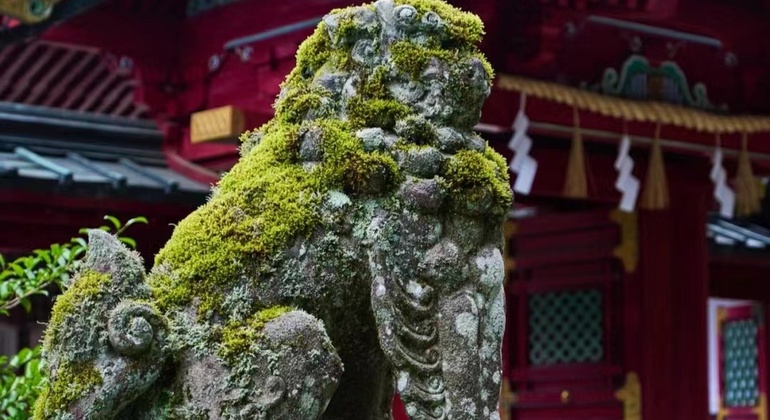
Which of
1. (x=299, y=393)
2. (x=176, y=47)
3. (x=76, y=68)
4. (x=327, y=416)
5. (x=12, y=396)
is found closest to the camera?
(x=299, y=393)

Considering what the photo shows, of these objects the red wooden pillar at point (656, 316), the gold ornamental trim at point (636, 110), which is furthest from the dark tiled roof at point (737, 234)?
the gold ornamental trim at point (636, 110)

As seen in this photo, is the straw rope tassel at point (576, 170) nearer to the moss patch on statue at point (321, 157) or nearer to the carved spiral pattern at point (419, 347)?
the moss patch on statue at point (321, 157)

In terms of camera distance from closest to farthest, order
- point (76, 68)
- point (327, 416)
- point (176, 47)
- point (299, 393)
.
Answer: point (299, 393)
point (327, 416)
point (176, 47)
point (76, 68)

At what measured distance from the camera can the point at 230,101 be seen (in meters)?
8.41

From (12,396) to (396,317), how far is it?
1689mm

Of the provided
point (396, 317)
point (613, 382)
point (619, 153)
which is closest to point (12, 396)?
point (396, 317)

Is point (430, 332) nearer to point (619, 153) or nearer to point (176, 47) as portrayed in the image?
point (619, 153)

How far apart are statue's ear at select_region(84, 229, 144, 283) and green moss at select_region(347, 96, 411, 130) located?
579 millimetres

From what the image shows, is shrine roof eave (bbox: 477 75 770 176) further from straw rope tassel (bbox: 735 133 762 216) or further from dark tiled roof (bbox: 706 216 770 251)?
dark tiled roof (bbox: 706 216 770 251)

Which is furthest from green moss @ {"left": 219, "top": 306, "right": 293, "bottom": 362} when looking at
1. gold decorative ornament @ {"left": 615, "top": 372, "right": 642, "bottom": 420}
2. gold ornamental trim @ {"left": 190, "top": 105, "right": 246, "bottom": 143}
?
gold decorative ornament @ {"left": 615, "top": 372, "right": 642, "bottom": 420}

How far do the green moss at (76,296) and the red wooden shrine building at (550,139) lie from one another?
413 cm

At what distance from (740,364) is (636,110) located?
6988mm

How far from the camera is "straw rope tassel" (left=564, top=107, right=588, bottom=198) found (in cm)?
777

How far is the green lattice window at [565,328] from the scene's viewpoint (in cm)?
928
